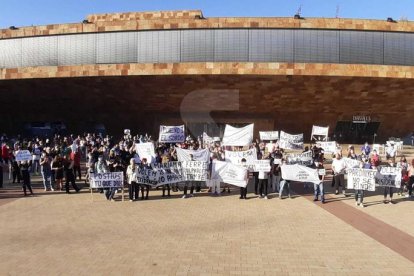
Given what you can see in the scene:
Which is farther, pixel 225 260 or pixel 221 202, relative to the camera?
pixel 221 202

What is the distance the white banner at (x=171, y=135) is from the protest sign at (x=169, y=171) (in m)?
7.82

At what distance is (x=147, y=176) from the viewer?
557 inches

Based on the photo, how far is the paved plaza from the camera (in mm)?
7426

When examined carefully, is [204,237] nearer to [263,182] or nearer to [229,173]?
[229,173]

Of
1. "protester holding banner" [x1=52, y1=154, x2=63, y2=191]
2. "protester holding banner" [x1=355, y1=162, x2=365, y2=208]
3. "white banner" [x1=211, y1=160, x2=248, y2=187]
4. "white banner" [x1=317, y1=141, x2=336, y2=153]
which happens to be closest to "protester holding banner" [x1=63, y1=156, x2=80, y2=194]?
"protester holding banner" [x1=52, y1=154, x2=63, y2=191]

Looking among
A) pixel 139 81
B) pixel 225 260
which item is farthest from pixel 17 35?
pixel 225 260

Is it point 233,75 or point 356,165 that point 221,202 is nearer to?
point 356,165

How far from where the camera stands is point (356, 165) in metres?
14.6

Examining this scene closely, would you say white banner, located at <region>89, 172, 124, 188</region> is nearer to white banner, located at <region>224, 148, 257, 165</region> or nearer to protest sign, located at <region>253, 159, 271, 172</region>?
white banner, located at <region>224, 148, 257, 165</region>

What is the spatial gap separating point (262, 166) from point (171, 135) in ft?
30.8

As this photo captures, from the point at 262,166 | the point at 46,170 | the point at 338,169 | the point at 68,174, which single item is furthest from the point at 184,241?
the point at 46,170

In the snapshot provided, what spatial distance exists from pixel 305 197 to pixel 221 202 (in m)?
3.36

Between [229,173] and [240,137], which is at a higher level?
[240,137]

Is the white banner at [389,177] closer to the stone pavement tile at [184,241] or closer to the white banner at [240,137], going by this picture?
the stone pavement tile at [184,241]
